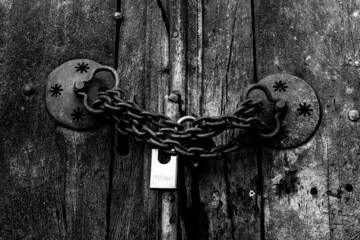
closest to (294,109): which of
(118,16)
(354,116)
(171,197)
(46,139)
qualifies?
(354,116)

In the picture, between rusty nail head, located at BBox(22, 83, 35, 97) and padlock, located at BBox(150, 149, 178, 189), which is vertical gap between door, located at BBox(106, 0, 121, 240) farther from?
rusty nail head, located at BBox(22, 83, 35, 97)

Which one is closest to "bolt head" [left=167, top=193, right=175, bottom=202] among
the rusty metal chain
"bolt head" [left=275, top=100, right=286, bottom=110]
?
the rusty metal chain

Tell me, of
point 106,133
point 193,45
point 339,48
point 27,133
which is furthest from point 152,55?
point 339,48

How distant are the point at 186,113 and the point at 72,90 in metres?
0.31

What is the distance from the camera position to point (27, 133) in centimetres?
146

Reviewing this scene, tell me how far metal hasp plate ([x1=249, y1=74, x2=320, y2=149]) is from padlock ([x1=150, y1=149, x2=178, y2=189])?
0.25 m

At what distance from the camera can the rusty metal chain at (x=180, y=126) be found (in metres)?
1.26

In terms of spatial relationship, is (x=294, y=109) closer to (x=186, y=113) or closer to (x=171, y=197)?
(x=186, y=113)

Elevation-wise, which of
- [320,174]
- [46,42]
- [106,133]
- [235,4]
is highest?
[235,4]

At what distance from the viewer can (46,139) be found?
1.45 metres

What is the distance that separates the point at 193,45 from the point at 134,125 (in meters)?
0.31

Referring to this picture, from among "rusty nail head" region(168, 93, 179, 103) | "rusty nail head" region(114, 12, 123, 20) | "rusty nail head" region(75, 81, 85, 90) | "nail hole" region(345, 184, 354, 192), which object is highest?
"rusty nail head" region(114, 12, 123, 20)

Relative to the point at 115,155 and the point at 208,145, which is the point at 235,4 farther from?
the point at 115,155

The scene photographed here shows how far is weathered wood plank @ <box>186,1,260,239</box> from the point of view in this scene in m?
1.35
